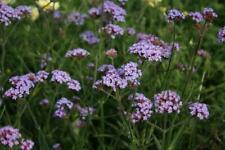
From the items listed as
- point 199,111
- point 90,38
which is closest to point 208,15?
point 199,111

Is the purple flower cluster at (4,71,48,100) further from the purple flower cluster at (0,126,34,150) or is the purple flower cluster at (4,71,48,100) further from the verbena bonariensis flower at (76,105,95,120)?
the verbena bonariensis flower at (76,105,95,120)

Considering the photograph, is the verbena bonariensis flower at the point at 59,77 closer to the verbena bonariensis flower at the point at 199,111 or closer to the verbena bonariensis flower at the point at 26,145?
the verbena bonariensis flower at the point at 26,145

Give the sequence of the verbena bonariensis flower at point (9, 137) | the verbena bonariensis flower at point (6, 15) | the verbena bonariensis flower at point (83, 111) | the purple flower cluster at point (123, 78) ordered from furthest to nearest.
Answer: the verbena bonariensis flower at point (83, 111), the verbena bonariensis flower at point (6, 15), the purple flower cluster at point (123, 78), the verbena bonariensis flower at point (9, 137)

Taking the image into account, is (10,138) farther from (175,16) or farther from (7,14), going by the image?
(175,16)

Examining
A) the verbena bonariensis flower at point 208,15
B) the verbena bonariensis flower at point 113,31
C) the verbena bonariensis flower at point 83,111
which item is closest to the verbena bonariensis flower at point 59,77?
the verbena bonariensis flower at point 83,111

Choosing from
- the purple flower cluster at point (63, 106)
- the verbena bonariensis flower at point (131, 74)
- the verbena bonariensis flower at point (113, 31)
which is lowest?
the purple flower cluster at point (63, 106)

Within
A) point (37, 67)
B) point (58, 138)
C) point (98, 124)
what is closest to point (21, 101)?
point (58, 138)

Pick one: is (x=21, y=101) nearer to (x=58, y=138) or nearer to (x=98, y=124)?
(x=58, y=138)

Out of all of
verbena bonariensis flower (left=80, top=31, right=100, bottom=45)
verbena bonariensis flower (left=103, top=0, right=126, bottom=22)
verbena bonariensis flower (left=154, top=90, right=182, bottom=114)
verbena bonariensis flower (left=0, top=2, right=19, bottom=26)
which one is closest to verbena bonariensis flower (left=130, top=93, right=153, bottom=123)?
verbena bonariensis flower (left=154, top=90, right=182, bottom=114)

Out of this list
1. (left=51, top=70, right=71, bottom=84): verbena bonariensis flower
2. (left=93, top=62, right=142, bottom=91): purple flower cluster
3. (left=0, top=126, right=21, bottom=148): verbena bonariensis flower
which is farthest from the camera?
(left=51, top=70, right=71, bottom=84): verbena bonariensis flower
